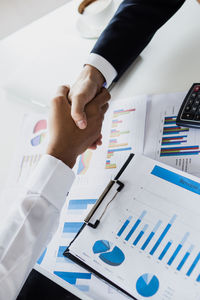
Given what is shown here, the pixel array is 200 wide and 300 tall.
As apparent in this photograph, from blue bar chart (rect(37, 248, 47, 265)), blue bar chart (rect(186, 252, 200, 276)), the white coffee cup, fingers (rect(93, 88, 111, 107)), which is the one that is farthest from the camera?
the white coffee cup

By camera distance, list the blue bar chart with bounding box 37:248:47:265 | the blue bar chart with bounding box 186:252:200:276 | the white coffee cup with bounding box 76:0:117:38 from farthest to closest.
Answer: the white coffee cup with bounding box 76:0:117:38
the blue bar chart with bounding box 37:248:47:265
the blue bar chart with bounding box 186:252:200:276

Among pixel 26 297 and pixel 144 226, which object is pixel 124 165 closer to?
Result: pixel 144 226

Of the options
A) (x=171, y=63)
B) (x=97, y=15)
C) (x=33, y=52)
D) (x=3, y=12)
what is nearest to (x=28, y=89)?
(x=33, y=52)

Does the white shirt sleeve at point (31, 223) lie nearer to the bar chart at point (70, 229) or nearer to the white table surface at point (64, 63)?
the bar chart at point (70, 229)

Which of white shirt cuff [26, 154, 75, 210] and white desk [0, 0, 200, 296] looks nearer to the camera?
white shirt cuff [26, 154, 75, 210]

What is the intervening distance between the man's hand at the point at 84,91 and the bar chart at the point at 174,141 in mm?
164

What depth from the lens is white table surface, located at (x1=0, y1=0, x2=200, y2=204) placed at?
2.51ft

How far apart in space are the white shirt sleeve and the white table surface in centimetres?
20

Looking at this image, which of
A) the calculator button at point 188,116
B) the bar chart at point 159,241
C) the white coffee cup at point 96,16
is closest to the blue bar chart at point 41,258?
the bar chart at point 159,241

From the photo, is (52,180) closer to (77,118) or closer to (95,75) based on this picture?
(77,118)

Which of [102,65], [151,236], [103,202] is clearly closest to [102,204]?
[103,202]

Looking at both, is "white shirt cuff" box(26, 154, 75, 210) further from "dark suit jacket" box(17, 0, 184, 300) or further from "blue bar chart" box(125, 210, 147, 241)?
"dark suit jacket" box(17, 0, 184, 300)

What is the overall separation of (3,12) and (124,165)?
355mm

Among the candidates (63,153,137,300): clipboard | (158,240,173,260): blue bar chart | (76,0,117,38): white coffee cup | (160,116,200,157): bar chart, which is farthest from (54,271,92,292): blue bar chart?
(76,0,117,38): white coffee cup
